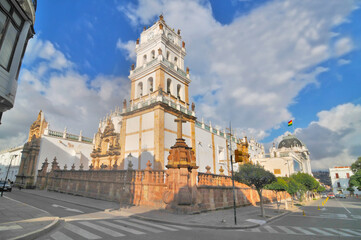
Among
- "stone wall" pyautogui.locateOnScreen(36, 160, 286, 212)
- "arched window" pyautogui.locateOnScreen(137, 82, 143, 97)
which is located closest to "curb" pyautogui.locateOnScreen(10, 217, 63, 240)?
"stone wall" pyautogui.locateOnScreen(36, 160, 286, 212)

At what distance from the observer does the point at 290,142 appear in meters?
88.2

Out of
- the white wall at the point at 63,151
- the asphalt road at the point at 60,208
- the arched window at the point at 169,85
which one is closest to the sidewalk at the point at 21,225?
the asphalt road at the point at 60,208

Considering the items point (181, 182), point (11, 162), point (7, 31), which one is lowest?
point (181, 182)

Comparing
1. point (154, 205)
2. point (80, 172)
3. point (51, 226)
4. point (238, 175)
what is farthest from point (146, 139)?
point (51, 226)

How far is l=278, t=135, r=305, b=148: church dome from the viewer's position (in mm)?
86738

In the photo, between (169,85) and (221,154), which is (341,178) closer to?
(221,154)

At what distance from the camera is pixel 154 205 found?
50.1 feet

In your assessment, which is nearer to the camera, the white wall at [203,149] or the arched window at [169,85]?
the arched window at [169,85]

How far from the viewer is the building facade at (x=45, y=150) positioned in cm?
3453

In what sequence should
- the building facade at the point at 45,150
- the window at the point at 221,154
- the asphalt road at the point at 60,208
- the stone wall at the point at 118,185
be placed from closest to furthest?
the asphalt road at the point at 60,208 < the stone wall at the point at 118,185 < the building facade at the point at 45,150 < the window at the point at 221,154

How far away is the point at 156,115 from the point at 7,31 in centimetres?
1974

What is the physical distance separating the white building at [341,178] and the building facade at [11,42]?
389 feet

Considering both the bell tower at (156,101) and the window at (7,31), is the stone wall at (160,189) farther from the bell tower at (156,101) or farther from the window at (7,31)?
the window at (7,31)

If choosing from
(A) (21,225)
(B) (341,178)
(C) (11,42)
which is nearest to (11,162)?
(A) (21,225)
